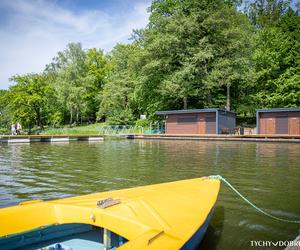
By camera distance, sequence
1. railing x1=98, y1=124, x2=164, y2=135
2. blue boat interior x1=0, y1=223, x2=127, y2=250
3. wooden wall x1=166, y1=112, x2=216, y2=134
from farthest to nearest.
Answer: railing x1=98, y1=124, x2=164, y2=135 → wooden wall x1=166, y1=112, x2=216, y2=134 → blue boat interior x1=0, y1=223, x2=127, y2=250

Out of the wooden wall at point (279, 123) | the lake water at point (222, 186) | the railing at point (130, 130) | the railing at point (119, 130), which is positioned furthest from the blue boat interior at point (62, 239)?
the railing at point (119, 130)

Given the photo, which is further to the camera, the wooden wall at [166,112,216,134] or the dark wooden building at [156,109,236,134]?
the wooden wall at [166,112,216,134]

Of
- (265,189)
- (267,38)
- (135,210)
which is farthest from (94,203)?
(267,38)

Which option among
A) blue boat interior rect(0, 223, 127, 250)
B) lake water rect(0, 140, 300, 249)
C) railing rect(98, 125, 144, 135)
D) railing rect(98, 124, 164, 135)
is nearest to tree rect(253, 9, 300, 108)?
railing rect(98, 124, 164, 135)

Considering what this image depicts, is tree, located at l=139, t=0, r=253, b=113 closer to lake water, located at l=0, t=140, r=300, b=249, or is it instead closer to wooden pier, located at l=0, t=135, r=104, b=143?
wooden pier, located at l=0, t=135, r=104, b=143

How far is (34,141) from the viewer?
27.4 metres

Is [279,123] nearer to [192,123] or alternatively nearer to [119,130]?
[192,123]

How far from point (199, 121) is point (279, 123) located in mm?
7695

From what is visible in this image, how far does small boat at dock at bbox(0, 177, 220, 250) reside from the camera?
8.87 feet

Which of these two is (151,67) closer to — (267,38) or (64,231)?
(267,38)

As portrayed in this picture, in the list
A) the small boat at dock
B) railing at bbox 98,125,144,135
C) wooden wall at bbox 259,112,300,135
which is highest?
wooden wall at bbox 259,112,300,135

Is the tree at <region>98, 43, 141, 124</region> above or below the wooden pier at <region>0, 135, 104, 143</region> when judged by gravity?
above

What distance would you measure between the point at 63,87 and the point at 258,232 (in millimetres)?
44278

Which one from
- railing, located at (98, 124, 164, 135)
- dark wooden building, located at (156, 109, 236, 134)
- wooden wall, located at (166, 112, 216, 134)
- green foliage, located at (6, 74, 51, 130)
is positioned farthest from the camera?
green foliage, located at (6, 74, 51, 130)
